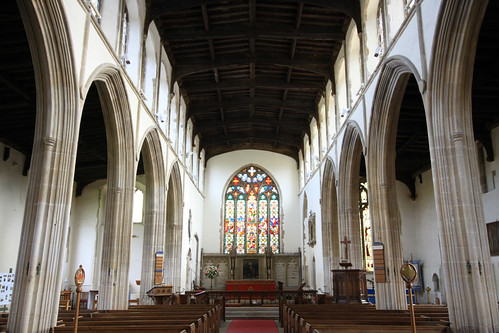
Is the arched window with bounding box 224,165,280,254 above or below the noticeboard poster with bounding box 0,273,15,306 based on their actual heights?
above

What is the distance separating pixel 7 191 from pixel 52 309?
7.72 meters

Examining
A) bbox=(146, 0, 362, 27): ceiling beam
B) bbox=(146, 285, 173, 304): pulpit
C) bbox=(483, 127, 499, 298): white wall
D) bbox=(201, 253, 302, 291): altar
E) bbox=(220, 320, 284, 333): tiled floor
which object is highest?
bbox=(146, 0, 362, 27): ceiling beam

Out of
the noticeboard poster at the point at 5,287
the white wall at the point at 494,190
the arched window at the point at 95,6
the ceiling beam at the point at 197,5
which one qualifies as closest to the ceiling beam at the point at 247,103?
the ceiling beam at the point at 197,5

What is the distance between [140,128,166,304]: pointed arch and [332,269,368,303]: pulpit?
17.6 ft

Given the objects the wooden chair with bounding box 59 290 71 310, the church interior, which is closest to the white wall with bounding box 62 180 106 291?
the church interior

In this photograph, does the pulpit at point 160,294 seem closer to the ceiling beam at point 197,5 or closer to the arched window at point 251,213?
the ceiling beam at point 197,5

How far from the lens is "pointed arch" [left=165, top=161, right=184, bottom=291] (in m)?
16.5

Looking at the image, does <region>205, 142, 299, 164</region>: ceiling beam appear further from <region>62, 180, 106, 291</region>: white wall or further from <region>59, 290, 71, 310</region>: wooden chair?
<region>59, 290, 71, 310</region>: wooden chair

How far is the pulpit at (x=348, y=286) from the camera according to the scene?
11.9 metres

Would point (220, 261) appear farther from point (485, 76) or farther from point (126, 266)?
point (485, 76)

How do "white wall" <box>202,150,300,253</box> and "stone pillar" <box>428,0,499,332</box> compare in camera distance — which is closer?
"stone pillar" <box>428,0,499,332</box>

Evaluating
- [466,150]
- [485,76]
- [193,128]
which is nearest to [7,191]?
[193,128]

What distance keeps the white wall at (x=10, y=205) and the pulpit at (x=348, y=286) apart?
367 inches

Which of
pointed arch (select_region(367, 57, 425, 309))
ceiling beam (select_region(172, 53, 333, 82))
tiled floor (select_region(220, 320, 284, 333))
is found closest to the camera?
pointed arch (select_region(367, 57, 425, 309))
